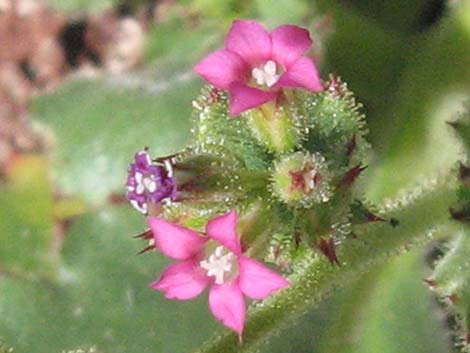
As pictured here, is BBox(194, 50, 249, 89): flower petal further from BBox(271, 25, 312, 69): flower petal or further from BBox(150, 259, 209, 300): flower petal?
BBox(150, 259, 209, 300): flower petal

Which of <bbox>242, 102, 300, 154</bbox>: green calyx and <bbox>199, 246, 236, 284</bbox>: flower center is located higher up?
<bbox>242, 102, 300, 154</bbox>: green calyx

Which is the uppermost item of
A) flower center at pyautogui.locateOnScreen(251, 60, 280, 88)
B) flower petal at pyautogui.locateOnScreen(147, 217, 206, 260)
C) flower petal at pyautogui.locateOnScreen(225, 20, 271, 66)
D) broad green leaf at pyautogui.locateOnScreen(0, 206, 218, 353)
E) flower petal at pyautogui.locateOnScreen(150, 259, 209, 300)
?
flower petal at pyautogui.locateOnScreen(225, 20, 271, 66)

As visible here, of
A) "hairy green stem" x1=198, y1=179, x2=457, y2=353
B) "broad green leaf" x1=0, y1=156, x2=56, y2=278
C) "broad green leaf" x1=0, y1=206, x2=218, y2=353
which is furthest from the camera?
"broad green leaf" x1=0, y1=156, x2=56, y2=278

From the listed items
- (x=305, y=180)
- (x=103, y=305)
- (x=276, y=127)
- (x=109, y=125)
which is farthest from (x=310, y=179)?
(x=109, y=125)

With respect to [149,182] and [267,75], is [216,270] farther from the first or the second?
[267,75]

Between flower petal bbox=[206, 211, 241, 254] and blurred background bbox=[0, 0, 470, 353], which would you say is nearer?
flower petal bbox=[206, 211, 241, 254]

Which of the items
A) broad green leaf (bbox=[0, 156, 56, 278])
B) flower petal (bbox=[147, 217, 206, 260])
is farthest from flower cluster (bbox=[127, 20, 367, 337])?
broad green leaf (bbox=[0, 156, 56, 278])
